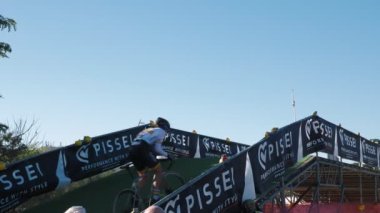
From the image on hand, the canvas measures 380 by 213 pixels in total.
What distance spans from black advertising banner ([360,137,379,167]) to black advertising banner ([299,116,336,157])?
452cm

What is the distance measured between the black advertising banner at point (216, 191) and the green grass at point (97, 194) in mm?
3123

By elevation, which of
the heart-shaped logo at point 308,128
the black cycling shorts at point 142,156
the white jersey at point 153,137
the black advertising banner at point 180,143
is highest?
the white jersey at point 153,137

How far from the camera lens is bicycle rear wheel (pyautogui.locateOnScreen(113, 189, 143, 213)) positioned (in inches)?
372

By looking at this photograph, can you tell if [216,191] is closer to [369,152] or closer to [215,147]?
[215,147]

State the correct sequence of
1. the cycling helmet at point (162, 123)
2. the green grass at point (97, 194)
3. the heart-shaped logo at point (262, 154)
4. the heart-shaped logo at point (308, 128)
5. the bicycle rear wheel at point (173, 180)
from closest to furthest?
1. the cycling helmet at point (162, 123)
2. the heart-shaped logo at point (262, 154)
3. the bicycle rear wheel at point (173, 180)
4. the green grass at point (97, 194)
5. the heart-shaped logo at point (308, 128)

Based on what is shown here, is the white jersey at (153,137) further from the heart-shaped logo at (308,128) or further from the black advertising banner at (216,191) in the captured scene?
the heart-shaped logo at (308,128)

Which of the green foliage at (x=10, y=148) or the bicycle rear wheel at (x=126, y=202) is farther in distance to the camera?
the green foliage at (x=10, y=148)

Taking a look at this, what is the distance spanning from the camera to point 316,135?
13547mm

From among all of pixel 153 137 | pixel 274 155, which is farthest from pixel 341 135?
pixel 153 137

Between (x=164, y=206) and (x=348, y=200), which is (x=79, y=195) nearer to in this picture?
(x=164, y=206)

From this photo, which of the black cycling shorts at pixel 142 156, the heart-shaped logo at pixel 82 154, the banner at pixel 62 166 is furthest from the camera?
the heart-shaped logo at pixel 82 154

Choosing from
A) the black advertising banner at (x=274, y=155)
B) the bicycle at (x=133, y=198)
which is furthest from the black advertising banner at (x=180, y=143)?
the bicycle at (x=133, y=198)

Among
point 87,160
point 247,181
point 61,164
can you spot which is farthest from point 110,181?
point 247,181

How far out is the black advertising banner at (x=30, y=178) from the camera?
33.0 ft
